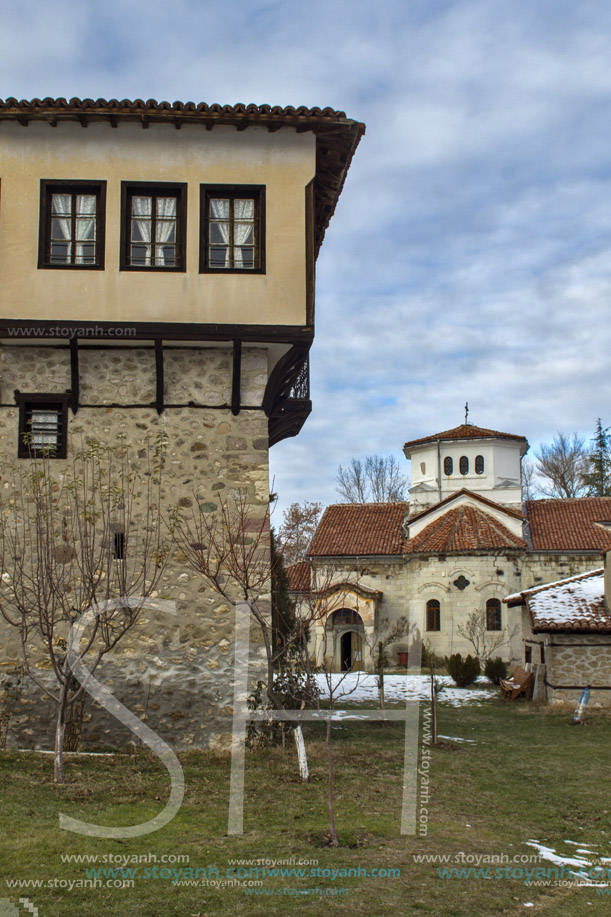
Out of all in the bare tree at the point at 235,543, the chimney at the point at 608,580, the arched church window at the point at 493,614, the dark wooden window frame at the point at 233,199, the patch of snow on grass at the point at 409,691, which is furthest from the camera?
the arched church window at the point at 493,614

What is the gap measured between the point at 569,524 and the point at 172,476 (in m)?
23.9

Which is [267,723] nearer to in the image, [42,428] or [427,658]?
[42,428]

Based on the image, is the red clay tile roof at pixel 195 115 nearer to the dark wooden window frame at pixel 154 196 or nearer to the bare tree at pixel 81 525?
the dark wooden window frame at pixel 154 196

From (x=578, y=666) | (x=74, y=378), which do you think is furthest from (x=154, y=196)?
(x=578, y=666)

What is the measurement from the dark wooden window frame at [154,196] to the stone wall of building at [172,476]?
1.06 m

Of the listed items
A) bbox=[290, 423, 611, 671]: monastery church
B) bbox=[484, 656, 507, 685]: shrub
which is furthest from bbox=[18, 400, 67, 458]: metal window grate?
bbox=[290, 423, 611, 671]: monastery church

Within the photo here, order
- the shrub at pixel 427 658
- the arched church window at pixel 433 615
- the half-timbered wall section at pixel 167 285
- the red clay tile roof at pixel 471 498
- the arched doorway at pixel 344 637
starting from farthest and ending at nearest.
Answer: the red clay tile roof at pixel 471 498, the arched doorway at pixel 344 637, the arched church window at pixel 433 615, the shrub at pixel 427 658, the half-timbered wall section at pixel 167 285

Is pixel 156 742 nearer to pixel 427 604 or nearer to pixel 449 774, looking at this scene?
pixel 449 774

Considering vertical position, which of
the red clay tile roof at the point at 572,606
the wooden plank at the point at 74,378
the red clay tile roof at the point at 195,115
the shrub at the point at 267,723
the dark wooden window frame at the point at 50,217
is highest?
the red clay tile roof at the point at 195,115

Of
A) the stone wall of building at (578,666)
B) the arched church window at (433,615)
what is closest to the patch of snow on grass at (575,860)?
the stone wall of building at (578,666)

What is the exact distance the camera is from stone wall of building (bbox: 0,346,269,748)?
391 inches

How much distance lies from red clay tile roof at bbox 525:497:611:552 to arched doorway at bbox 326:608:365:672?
730 cm

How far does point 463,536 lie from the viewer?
97.5ft

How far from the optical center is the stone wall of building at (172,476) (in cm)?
994
